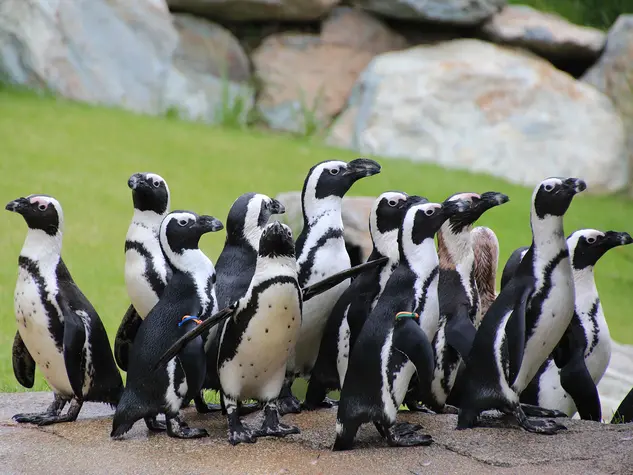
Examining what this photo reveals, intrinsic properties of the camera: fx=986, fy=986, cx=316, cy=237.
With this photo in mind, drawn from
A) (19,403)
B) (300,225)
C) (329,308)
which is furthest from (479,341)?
(300,225)

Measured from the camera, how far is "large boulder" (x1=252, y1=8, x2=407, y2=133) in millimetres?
9305

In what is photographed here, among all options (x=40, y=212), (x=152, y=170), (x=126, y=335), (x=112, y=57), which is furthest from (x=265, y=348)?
(x=112, y=57)

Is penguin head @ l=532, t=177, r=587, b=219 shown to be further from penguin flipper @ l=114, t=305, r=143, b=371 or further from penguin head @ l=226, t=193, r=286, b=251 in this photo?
penguin flipper @ l=114, t=305, r=143, b=371

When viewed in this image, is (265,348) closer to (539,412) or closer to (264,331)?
(264,331)

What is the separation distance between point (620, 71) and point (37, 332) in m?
7.39

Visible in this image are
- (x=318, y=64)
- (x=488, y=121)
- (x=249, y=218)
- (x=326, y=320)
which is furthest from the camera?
(x=318, y=64)

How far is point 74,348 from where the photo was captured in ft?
9.09

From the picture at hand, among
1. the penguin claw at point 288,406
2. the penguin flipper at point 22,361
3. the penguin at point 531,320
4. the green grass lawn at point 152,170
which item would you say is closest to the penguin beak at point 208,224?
the penguin claw at point 288,406

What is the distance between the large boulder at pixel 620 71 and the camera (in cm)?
891

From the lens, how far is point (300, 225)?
15.9ft

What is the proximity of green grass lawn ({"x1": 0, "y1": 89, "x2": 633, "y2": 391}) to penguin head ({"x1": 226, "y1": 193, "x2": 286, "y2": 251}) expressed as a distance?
1.90m

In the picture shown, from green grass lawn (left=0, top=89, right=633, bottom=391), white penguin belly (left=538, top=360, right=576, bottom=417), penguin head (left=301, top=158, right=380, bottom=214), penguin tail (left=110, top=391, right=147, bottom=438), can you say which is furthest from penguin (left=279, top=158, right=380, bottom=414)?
green grass lawn (left=0, top=89, right=633, bottom=391)

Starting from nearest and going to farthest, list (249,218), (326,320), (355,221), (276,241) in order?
(276,241)
(249,218)
(326,320)
(355,221)

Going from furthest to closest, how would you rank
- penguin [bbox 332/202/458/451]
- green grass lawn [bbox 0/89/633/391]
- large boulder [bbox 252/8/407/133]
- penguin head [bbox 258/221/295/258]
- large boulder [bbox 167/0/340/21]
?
large boulder [bbox 252/8/407/133]
large boulder [bbox 167/0/340/21]
green grass lawn [bbox 0/89/633/391]
penguin head [bbox 258/221/295/258]
penguin [bbox 332/202/458/451]
